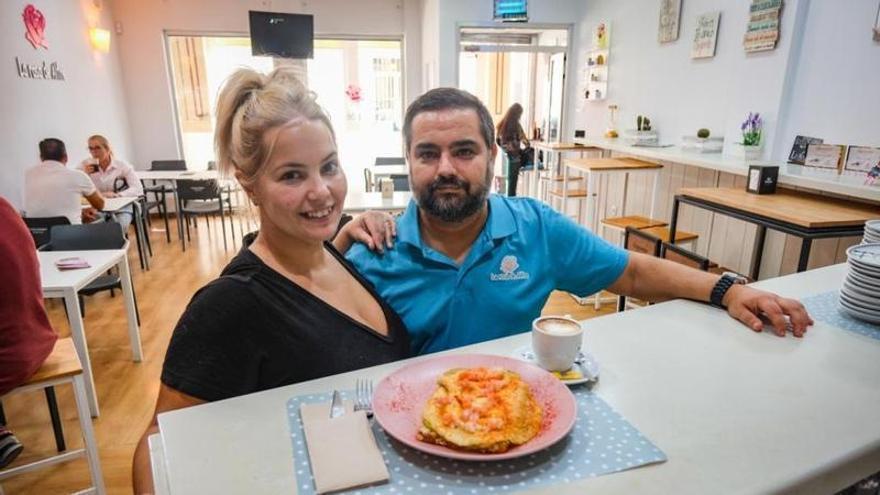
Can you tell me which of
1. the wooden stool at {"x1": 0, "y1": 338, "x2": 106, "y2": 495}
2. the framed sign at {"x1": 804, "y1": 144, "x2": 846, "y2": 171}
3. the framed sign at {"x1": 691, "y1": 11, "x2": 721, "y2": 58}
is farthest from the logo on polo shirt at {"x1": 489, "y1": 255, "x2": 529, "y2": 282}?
the framed sign at {"x1": 691, "y1": 11, "x2": 721, "y2": 58}

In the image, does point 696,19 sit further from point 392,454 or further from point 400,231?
point 392,454

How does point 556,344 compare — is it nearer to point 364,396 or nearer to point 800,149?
point 364,396

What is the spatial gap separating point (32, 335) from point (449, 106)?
174 cm

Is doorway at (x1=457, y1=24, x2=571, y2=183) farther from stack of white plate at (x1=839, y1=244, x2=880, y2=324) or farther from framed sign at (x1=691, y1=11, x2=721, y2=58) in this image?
stack of white plate at (x1=839, y1=244, x2=880, y2=324)

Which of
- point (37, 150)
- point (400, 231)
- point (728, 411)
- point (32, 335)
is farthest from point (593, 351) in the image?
point (37, 150)

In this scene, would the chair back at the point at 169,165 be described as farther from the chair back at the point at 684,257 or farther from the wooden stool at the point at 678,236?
the chair back at the point at 684,257

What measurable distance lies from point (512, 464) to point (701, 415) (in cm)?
34

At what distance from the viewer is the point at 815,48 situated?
3072 millimetres

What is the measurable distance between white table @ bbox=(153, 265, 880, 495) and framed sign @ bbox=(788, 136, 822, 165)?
2.59 metres

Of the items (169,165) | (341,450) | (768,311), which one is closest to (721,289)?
(768,311)

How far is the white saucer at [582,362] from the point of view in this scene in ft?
2.96

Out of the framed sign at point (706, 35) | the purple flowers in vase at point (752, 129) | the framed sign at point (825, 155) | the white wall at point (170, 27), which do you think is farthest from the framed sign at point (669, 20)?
the white wall at point (170, 27)

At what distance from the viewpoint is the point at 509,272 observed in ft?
4.65

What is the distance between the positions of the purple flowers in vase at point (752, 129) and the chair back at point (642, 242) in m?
1.08
